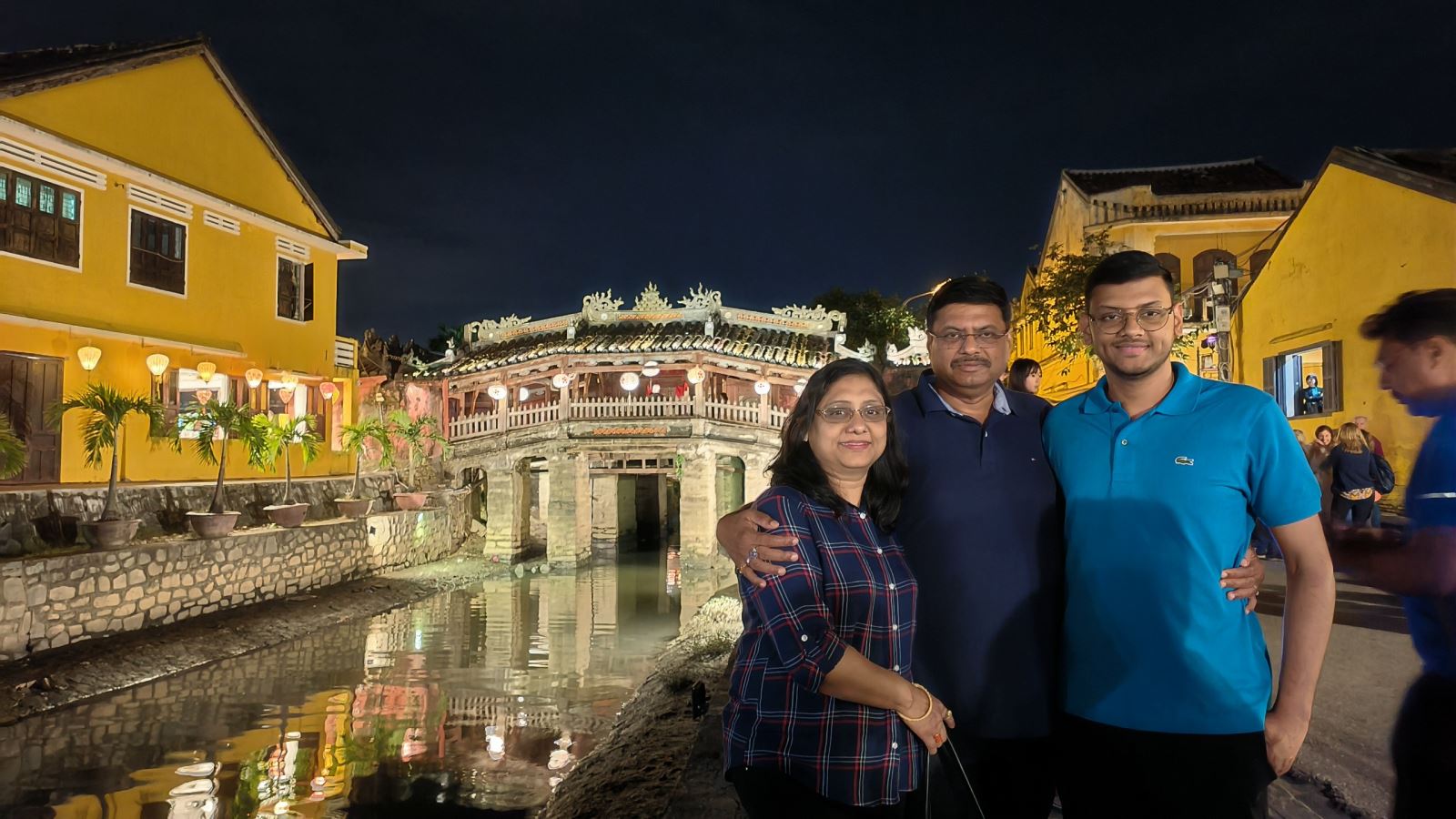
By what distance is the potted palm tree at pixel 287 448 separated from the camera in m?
14.2

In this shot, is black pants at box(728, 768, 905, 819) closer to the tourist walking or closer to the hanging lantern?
the tourist walking

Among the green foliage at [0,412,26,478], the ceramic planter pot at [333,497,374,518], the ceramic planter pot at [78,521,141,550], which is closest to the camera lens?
the green foliage at [0,412,26,478]

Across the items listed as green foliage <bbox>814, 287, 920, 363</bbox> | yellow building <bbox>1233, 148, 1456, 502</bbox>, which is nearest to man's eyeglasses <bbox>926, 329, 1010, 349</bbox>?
yellow building <bbox>1233, 148, 1456, 502</bbox>

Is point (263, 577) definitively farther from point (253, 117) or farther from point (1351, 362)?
point (1351, 362)

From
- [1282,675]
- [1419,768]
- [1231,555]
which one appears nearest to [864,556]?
[1231,555]

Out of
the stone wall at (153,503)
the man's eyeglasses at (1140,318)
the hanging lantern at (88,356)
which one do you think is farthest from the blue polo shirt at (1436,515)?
the hanging lantern at (88,356)

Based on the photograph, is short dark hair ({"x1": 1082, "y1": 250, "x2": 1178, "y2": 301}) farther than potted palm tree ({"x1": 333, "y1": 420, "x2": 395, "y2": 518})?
No

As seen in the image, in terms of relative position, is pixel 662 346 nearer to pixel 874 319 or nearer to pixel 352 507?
pixel 352 507

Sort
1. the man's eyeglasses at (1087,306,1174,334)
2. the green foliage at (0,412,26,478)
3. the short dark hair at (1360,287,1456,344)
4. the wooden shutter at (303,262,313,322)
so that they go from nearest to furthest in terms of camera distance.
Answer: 1. the man's eyeglasses at (1087,306,1174,334)
2. the short dark hair at (1360,287,1456,344)
3. the green foliage at (0,412,26,478)
4. the wooden shutter at (303,262,313,322)

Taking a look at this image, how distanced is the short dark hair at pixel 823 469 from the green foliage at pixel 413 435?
1826 cm

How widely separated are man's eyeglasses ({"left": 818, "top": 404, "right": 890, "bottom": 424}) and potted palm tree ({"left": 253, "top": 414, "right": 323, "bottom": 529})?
1421 cm

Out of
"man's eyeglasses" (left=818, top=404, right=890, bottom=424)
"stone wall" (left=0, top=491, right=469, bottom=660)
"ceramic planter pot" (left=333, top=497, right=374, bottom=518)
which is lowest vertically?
"stone wall" (left=0, top=491, right=469, bottom=660)

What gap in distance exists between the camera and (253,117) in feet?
54.6

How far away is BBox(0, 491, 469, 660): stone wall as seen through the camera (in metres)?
9.52
